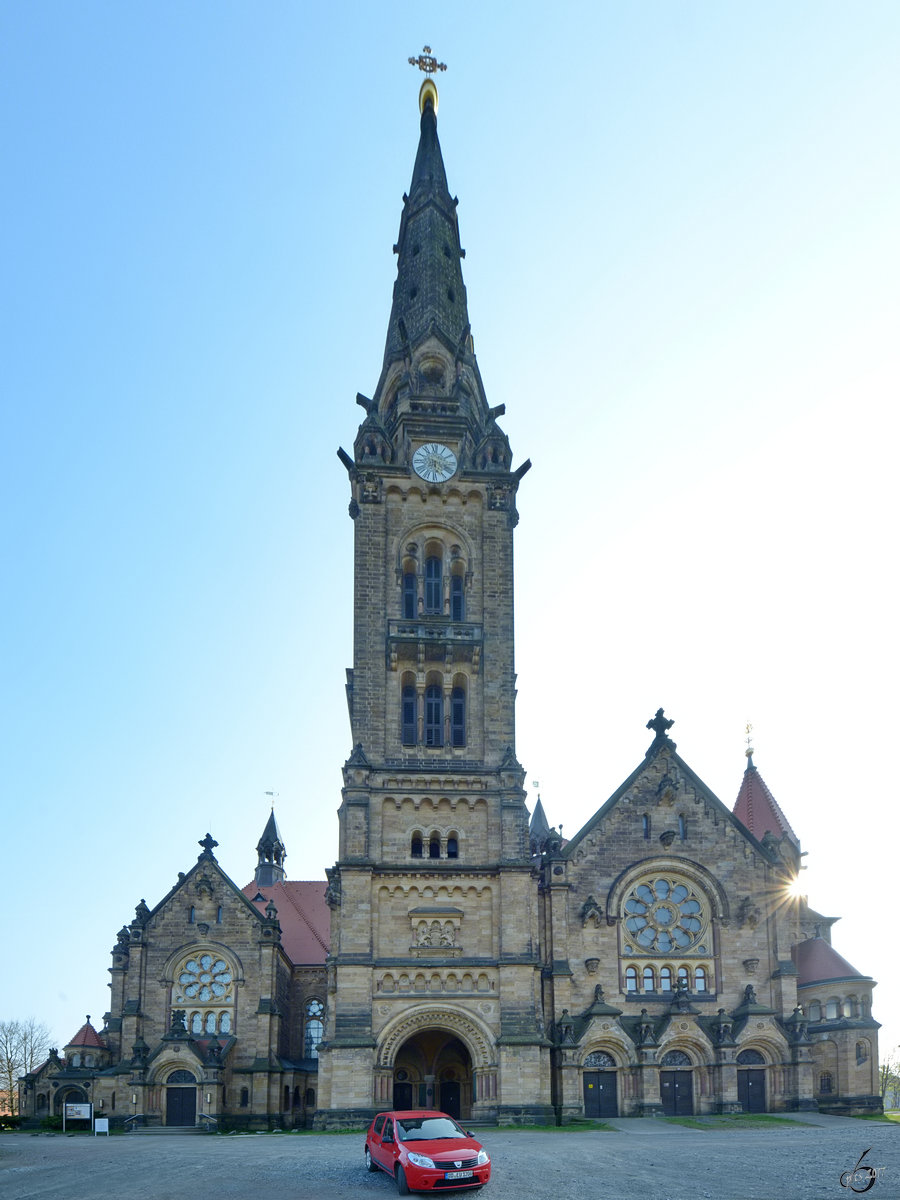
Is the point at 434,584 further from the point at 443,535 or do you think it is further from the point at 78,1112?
the point at 78,1112

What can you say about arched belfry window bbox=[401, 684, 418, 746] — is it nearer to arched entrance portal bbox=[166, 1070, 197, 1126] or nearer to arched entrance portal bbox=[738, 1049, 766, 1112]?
arched entrance portal bbox=[166, 1070, 197, 1126]

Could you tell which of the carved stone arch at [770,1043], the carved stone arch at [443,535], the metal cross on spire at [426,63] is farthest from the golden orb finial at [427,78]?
the carved stone arch at [770,1043]

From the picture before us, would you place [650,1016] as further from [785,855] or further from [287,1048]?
[287,1048]

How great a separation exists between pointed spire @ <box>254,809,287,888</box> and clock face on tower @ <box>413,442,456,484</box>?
33363 millimetres

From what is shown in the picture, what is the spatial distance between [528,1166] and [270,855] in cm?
5232

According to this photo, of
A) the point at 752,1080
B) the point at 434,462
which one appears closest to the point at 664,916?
the point at 752,1080

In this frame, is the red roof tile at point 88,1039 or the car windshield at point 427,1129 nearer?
the car windshield at point 427,1129

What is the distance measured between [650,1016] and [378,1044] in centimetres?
1197

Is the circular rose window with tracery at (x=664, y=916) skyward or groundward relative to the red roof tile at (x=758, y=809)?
groundward

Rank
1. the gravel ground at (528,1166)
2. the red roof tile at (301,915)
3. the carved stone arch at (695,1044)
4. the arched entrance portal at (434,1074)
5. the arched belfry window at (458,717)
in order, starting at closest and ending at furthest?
the gravel ground at (528,1166) < the carved stone arch at (695,1044) < the arched entrance portal at (434,1074) < the arched belfry window at (458,717) < the red roof tile at (301,915)

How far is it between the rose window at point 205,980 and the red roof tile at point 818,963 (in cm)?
2646

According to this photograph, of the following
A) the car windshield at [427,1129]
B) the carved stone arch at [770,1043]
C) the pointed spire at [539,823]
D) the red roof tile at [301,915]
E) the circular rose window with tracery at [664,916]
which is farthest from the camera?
the pointed spire at [539,823]

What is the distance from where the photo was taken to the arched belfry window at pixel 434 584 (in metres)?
55.2

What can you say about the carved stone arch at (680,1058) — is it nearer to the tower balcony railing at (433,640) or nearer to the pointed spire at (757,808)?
the pointed spire at (757,808)
